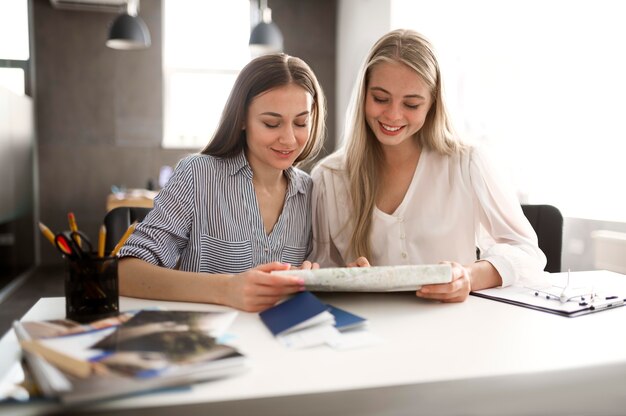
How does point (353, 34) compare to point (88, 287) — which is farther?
point (353, 34)

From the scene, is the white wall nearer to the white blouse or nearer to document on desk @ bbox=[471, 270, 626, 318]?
the white blouse

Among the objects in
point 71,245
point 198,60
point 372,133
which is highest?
point 198,60

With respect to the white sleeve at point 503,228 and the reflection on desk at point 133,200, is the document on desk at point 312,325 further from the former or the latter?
the reflection on desk at point 133,200

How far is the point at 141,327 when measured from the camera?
0.79 metres

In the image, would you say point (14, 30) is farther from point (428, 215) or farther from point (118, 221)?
point (428, 215)

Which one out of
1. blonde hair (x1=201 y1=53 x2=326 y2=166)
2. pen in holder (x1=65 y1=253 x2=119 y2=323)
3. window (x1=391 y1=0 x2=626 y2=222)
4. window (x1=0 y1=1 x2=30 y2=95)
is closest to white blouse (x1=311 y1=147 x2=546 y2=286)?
blonde hair (x1=201 y1=53 x2=326 y2=166)

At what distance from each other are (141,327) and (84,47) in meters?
5.80

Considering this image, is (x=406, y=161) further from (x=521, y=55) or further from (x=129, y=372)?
(x=521, y=55)

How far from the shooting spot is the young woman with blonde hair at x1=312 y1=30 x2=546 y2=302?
5.24 feet

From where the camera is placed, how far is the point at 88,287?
0.92 m

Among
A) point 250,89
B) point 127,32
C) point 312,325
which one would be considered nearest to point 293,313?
A: point 312,325

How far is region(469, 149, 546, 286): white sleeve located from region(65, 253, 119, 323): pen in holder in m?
0.88

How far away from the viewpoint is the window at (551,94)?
268cm

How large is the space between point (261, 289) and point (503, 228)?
0.87 metres
